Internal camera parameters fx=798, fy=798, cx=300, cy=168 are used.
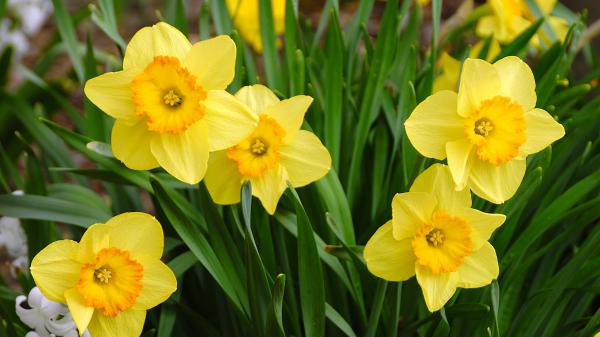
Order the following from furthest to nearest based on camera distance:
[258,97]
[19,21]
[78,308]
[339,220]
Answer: [19,21]
[339,220]
[258,97]
[78,308]

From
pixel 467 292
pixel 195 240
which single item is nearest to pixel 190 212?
pixel 195 240

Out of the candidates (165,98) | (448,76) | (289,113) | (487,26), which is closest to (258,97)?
(289,113)

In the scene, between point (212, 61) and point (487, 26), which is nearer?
point (212, 61)

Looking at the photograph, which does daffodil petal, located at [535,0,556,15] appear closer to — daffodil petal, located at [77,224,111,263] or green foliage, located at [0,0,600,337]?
green foliage, located at [0,0,600,337]

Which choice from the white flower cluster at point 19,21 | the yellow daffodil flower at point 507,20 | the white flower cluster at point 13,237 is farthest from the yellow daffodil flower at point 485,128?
the white flower cluster at point 19,21

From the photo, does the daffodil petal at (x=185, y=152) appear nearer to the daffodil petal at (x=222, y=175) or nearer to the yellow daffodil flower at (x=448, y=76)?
the daffodil petal at (x=222, y=175)

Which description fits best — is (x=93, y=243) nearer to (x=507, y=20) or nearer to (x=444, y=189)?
(x=444, y=189)

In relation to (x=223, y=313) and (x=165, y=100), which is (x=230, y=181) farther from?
(x=223, y=313)
